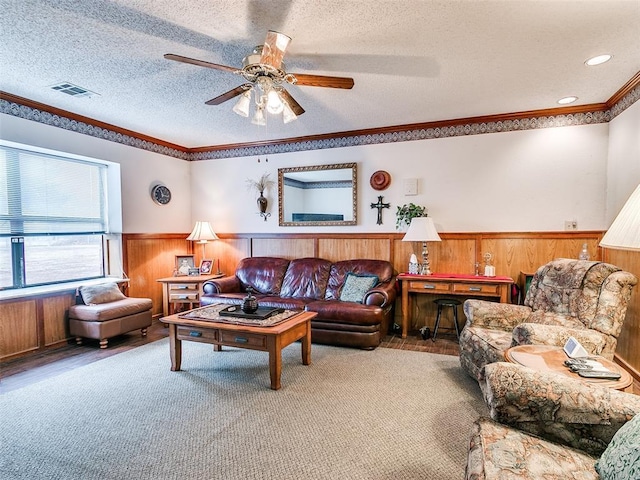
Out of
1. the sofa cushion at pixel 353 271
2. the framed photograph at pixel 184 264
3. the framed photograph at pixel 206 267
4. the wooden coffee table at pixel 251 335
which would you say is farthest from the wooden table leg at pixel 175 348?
the framed photograph at pixel 206 267

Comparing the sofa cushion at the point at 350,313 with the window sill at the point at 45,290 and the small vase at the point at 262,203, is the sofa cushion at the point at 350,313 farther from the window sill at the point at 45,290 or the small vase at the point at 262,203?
the window sill at the point at 45,290

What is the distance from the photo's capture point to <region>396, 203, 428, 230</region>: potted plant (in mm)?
4598

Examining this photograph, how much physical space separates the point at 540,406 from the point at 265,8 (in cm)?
260

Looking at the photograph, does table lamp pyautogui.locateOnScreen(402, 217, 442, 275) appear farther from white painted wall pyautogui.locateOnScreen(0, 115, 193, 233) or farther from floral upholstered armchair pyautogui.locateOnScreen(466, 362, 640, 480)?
white painted wall pyautogui.locateOnScreen(0, 115, 193, 233)

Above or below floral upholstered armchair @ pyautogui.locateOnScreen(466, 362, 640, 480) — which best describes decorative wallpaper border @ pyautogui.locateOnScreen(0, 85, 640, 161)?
above

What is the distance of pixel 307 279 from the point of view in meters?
4.78

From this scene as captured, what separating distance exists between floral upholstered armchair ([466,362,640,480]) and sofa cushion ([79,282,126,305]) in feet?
13.9

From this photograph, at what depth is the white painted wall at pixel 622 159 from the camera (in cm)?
322

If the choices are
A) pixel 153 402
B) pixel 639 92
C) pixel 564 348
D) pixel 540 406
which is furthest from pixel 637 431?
pixel 639 92

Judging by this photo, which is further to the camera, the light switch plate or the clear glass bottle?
the light switch plate

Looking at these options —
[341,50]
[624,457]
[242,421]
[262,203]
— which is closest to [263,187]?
[262,203]

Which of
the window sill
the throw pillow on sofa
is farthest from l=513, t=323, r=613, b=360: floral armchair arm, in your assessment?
the window sill

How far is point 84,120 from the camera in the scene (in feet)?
14.0

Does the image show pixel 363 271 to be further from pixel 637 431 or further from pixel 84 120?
pixel 84 120
